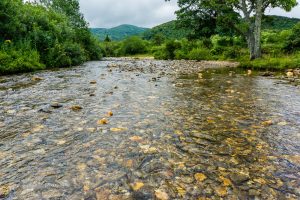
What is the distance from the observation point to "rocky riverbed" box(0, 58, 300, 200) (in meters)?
2.61

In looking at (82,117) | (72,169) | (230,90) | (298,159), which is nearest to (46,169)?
(72,169)

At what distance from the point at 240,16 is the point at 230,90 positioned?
15.5 metres

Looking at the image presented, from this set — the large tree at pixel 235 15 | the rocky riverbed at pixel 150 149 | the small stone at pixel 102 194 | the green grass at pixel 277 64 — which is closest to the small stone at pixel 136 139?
the rocky riverbed at pixel 150 149

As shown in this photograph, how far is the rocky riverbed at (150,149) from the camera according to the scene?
2609 millimetres

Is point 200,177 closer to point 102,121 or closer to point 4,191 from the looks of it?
point 4,191

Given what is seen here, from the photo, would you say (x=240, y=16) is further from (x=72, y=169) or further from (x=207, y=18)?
(x=72, y=169)

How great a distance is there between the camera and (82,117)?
5.06 m

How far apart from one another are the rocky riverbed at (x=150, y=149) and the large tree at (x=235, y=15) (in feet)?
46.6

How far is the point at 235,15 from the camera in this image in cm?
2069

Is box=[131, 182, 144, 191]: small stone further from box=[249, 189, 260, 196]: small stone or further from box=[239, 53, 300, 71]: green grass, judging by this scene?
box=[239, 53, 300, 71]: green grass

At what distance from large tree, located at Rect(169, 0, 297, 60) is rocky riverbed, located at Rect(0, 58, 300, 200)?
14217 millimetres

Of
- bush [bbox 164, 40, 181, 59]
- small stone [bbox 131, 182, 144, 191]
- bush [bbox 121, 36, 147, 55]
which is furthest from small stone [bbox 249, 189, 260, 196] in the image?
bush [bbox 121, 36, 147, 55]

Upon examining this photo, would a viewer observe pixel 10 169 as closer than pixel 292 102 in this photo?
Yes

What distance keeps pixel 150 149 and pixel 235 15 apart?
19.9m
